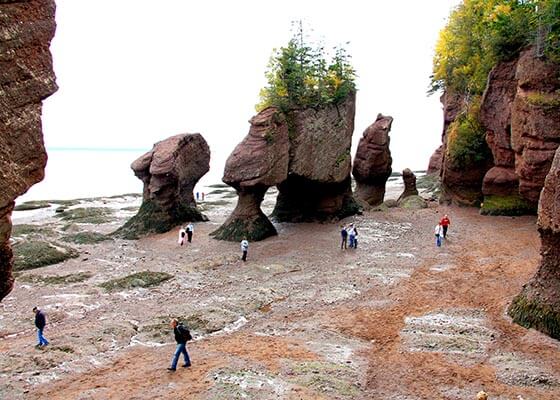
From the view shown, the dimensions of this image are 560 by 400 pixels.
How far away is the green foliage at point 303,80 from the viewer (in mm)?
42281

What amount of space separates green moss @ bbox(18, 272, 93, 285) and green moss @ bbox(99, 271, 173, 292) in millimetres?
2315

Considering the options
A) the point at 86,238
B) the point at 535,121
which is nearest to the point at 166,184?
the point at 86,238

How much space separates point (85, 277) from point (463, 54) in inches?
1657

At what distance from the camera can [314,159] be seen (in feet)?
139

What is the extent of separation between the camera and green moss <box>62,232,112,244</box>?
134ft

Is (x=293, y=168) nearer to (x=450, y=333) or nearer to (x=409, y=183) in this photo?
(x=409, y=183)

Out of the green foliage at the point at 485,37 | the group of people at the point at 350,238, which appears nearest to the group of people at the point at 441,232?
the group of people at the point at 350,238

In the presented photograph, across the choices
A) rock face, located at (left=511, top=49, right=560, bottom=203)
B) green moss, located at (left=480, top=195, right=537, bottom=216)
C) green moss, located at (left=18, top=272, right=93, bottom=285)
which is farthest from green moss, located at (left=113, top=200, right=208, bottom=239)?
rock face, located at (left=511, top=49, right=560, bottom=203)

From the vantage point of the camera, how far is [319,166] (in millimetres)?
42562

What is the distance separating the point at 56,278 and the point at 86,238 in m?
13.6

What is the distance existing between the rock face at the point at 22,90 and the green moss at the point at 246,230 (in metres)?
26.0

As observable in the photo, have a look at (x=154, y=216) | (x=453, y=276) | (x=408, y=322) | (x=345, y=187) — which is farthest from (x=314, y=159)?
(x=408, y=322)

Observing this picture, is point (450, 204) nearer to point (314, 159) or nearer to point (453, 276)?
point (314, 159)

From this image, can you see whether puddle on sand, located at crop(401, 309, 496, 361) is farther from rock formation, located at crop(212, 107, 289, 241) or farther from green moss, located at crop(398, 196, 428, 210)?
green moss, located at crop(398, 196, 428, 210)
